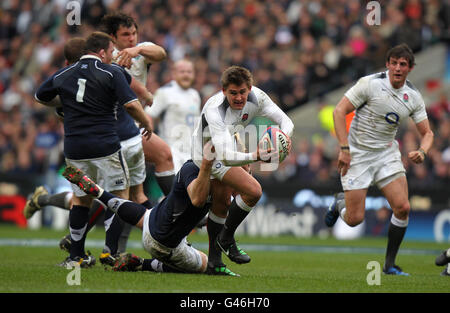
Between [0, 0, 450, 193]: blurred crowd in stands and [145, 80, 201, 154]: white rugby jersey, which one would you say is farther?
[0, 0, 450, 193]: blurred crowd in stands

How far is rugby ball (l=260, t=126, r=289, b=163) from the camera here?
282 inches

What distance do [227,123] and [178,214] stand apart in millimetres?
1057

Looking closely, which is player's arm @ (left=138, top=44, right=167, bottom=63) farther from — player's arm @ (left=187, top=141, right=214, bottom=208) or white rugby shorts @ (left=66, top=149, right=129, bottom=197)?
player's arm @ (left=187, top=141, right=214, bottom=208)

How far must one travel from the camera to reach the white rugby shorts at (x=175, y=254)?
25.3ft

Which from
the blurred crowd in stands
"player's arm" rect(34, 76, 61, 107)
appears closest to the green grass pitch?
"player's arm" rect(34, 76, 61, 107)

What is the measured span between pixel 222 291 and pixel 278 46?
699 inches

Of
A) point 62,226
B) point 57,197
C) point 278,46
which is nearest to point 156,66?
point 278,46

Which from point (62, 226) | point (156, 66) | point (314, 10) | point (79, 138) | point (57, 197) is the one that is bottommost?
point (62, 226)

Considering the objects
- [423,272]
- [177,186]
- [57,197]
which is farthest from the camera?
[57,197]

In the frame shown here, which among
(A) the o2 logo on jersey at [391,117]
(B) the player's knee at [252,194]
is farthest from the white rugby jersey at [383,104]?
(B) the player's knee at [252,194]

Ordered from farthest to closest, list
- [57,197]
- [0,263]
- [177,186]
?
[57,197]
[0,263]
[177,186]

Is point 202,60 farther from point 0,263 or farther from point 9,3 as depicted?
point 0,263

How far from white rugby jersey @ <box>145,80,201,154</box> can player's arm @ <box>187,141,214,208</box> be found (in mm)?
5300

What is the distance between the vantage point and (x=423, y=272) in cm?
954
